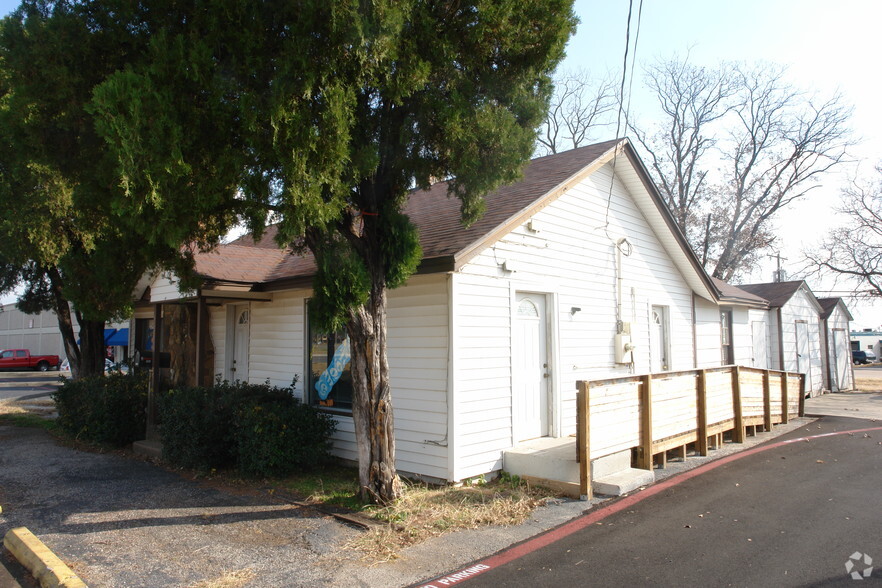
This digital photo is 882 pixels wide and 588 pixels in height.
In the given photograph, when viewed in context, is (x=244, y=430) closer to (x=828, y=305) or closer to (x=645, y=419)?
(x=645, y=419)

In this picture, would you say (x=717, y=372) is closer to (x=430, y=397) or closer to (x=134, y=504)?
(x=430, y=397)

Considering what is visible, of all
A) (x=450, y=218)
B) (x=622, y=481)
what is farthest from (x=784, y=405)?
(x=450, y=218)

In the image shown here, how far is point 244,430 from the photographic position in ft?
27.2

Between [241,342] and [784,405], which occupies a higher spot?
[241,342]

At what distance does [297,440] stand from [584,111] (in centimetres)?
2658

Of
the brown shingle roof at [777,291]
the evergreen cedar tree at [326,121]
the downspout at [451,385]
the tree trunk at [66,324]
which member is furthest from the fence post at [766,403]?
the tree trunk at [66,324]

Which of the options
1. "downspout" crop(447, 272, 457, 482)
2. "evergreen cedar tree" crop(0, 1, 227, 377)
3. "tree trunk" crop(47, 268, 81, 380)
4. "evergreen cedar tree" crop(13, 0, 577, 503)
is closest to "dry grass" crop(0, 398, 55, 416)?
"tree trunk" crop(47, 268, 81, 380)

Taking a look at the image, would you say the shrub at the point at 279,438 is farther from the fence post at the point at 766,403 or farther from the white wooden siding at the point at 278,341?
the fence post at the point at 766,403

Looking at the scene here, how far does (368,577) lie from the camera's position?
4.91 meters

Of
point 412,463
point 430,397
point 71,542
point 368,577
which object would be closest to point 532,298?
point 430,397

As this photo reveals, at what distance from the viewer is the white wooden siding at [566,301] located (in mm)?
7746

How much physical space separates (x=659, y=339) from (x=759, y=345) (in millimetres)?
7102

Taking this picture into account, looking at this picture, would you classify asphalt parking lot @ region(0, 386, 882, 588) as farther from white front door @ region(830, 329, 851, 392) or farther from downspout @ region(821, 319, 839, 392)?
white front door @ region(830, 329, 851, 392)

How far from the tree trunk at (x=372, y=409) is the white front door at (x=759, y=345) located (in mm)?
14190
